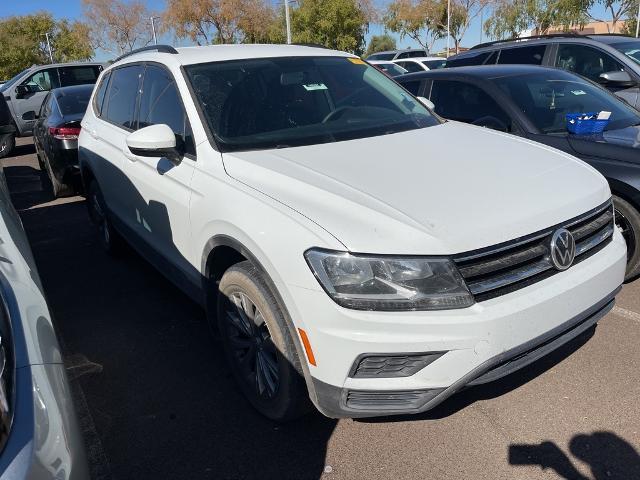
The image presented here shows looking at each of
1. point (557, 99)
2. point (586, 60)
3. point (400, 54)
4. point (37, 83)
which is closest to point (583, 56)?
point (586, 60)

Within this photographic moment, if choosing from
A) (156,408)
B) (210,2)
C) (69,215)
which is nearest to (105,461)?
(156,408)

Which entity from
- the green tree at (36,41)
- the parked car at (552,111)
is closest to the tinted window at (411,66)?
the parked car at (552,111)

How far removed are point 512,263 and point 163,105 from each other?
2451 millimetres

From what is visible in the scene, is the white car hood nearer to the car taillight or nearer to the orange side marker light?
the orange side marker light

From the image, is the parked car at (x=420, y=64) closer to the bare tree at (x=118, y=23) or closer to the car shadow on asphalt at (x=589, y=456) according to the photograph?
the car shadow on asphalt at (x=589, y=456)

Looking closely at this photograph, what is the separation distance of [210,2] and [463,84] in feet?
137

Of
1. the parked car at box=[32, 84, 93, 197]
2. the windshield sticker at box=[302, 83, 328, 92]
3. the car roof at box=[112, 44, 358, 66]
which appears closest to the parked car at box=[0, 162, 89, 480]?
the car roof at box=[112, 44, 358, 66]

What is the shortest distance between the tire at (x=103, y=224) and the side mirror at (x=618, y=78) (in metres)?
5.47

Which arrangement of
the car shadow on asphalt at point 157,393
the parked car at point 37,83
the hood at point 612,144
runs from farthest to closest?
the parked car at point 37,83 < the hood at point 612,144 < the car shadow on asphalt at point 157,393

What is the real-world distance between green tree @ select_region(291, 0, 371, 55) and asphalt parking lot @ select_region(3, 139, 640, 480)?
38375 mm

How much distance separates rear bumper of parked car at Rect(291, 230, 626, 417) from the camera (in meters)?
2.14

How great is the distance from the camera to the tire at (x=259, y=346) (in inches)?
97.7

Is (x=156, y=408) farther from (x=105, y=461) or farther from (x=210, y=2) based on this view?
(x=210, y=2)

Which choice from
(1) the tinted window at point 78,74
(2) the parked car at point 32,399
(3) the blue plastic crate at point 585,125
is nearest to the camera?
(2) the parked car at point 32,399
